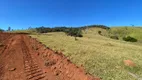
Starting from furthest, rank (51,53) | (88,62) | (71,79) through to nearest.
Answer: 1. (51,53)
2. (88,62)
3. (71,79)

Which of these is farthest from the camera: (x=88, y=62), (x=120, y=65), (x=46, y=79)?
(x=120, y=65)

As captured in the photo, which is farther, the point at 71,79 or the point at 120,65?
the point at 120,65

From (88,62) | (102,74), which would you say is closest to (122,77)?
(102,74)

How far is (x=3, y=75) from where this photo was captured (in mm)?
8586

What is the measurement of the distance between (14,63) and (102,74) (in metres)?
5.87

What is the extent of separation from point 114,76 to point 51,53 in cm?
642

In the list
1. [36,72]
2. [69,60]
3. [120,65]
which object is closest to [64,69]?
[69,60]

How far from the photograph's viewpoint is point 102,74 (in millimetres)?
9586

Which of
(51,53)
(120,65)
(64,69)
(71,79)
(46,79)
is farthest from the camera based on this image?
(51,53)

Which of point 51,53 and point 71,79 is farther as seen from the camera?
point 51,53

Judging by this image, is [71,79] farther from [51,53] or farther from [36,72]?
[51,53]

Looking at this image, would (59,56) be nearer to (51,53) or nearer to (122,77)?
(51,53)

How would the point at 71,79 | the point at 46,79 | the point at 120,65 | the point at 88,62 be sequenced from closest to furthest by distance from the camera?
the point at 46,79 → the point at 71,79 → the point at 88,62 → the point at 120,65

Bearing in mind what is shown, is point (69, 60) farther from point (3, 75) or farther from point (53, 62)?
point (3, 75)
